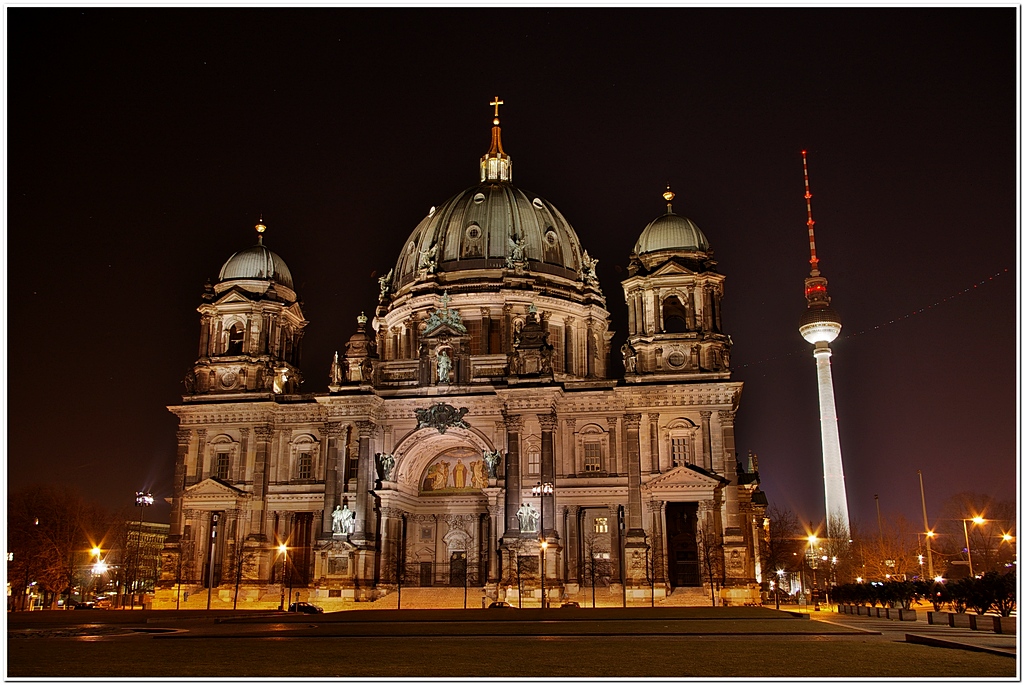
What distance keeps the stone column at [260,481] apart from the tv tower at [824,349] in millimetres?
100932

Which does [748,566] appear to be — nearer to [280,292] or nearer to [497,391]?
[497,391]

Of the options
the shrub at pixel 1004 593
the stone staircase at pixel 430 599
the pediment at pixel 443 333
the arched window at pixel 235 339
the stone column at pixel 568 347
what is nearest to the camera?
the shrub at pixel 1004 593

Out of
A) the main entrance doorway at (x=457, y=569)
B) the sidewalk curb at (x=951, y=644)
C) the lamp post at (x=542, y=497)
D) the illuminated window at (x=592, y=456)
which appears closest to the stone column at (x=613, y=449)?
the illuminated window at (x=592, y=456)

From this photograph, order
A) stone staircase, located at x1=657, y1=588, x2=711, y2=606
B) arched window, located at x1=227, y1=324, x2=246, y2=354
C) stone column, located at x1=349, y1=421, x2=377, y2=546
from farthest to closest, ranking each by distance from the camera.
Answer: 1. arched window, located at x1=227, y1=324, x2=246, y2=354
2. stone column, located at x1=349, y1=421, x2=377, y2=546
3. stone staircase, located at x1=657, y1=588, x2=711, y2=606

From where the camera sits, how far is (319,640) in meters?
26.5

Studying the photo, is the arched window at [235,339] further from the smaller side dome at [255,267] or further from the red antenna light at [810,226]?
the red antenna light at [810,226]

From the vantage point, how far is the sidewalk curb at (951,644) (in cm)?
2122

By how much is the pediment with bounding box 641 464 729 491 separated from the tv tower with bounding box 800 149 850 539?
92413 millimetres

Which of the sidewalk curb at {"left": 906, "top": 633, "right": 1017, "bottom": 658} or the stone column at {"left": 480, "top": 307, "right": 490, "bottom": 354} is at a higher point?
the stone column at {"left": 480, "top": 307, "right": 490, "bottom": 354}

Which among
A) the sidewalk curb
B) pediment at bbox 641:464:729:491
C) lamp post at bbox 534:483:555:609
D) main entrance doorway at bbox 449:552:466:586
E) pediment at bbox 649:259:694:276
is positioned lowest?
the sidewalk curb

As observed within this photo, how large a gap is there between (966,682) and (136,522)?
135 metres

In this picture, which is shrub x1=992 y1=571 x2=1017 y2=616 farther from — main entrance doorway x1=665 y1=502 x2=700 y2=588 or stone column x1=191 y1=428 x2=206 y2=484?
stone column x1=191 y1=428 x2=206 y2=484

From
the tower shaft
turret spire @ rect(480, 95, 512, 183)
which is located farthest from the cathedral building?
the tower shaft

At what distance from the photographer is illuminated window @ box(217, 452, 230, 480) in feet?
231
